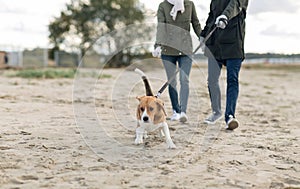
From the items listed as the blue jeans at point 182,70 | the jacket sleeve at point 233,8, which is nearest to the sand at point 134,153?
the blue jeans at point 182,70

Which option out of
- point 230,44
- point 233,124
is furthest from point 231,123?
point 230,44

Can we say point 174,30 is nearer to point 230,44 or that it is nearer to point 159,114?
point 230,44

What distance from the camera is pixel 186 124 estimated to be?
550 centimetres

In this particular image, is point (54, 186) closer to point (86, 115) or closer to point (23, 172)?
point (23, 172)

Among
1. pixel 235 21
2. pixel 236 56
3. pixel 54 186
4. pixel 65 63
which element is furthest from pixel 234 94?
pixel 65 63

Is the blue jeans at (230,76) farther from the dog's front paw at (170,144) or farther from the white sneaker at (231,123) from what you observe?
the dog's front paw at (170,144)

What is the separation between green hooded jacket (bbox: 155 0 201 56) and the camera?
537 centimetres

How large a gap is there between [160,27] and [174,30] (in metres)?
0.17

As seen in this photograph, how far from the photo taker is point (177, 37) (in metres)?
5.43

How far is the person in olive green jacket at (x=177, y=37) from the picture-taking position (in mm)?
5367

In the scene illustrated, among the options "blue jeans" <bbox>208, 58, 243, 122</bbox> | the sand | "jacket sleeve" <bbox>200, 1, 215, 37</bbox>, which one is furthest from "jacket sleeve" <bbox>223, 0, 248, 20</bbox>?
the sand

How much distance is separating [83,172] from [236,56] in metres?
2.55

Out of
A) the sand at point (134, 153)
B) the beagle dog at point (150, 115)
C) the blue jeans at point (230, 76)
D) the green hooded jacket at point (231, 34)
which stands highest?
the green hooded jacket at point (231, 34)

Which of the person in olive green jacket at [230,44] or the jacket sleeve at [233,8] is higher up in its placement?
the jacket sleeve at [233,8]
